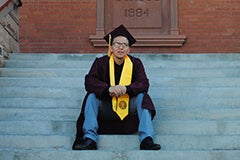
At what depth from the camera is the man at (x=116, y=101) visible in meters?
3.85

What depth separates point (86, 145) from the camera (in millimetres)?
3730

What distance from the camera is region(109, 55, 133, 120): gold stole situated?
4.07 meters

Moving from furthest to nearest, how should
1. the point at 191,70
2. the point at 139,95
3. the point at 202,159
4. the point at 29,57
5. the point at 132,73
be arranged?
the point at 29,57 → the point at 191,70 → the point at 132,73 → the point at 139,95 → the point at 202,159

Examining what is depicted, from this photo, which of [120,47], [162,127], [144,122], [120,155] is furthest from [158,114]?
[120,155]

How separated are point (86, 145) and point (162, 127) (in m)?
0.81

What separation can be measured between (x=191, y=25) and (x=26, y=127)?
14.5ft

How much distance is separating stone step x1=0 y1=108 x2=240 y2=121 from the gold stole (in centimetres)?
42

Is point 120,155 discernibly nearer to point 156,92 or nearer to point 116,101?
point 116,101

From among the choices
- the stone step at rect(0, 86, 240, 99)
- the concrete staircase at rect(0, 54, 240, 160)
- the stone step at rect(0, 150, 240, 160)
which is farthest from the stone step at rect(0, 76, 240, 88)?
the stone step at rect(0, 150, 240, 160)

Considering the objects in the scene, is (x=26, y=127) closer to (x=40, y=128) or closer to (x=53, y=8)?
(x=40, y=128)

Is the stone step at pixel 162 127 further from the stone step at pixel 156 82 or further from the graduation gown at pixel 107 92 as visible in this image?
the stone step at pixel 156 82

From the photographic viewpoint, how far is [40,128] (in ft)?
14.0

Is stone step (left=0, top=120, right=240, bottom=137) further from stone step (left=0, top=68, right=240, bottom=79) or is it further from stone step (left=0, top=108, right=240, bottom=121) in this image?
stone step (left=0, top=68, right=240, bottom=79)

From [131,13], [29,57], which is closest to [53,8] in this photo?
[131,13]
